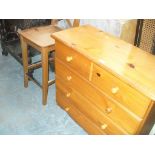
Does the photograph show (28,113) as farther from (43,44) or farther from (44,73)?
(43,44)

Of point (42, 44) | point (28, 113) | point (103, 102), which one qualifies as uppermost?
point (42, 44)

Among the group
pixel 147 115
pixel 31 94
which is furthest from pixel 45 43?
pixel 147 115

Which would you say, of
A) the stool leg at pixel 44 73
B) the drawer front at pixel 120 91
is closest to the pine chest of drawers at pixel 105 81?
the drawer front at pixel 120 91

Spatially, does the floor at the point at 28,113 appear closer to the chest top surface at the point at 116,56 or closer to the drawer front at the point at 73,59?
the drawer front at the point at 73,59

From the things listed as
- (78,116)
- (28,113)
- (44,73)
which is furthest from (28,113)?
(78,116)

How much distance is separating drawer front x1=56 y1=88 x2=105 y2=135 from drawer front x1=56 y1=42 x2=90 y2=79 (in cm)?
46

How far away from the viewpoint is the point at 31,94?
2445 millimetres

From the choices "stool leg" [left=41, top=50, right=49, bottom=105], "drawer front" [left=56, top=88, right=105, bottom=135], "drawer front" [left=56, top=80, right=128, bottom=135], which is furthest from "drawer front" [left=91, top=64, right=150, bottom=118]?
"stool leg" [left=41, top=50, right=49, bottom=105]

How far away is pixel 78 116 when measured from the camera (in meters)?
1.94

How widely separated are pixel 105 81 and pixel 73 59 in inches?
14.3

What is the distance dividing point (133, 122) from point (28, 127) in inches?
45.0

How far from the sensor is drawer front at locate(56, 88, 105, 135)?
5.85 ft
